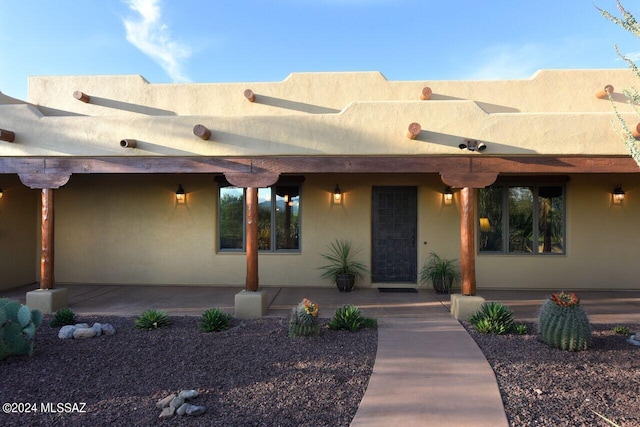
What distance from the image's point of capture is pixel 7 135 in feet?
21.3

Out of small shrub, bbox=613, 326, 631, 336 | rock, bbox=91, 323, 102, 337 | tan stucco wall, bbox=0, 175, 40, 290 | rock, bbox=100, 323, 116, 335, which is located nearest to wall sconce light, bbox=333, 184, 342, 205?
rock, bbox=100, 323, 116, 335

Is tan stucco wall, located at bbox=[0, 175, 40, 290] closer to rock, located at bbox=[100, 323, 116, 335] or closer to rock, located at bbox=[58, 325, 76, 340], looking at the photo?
rock, located at bbox=[58, 325, 76, 340]

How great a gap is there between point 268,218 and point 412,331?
4.76m

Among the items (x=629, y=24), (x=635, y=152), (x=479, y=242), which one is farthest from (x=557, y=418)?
(x=479, y=242)

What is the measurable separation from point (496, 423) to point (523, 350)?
1.90m

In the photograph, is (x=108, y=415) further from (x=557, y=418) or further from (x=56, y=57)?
(x=56, y=57)

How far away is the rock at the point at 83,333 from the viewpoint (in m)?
5.22

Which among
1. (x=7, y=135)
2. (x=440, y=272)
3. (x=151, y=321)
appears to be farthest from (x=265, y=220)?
(x=7, y=135)

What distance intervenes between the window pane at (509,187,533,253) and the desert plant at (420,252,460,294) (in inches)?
61.1

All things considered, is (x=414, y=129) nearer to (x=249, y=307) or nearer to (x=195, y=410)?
(x=249, y=307)

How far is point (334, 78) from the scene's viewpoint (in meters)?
8.66

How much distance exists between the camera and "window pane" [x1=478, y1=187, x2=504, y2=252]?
868 centimetres

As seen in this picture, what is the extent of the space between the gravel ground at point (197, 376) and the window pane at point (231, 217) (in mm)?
3599

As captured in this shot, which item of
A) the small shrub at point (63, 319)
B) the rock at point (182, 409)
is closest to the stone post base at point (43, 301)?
the small shrub at point (63, 319)
